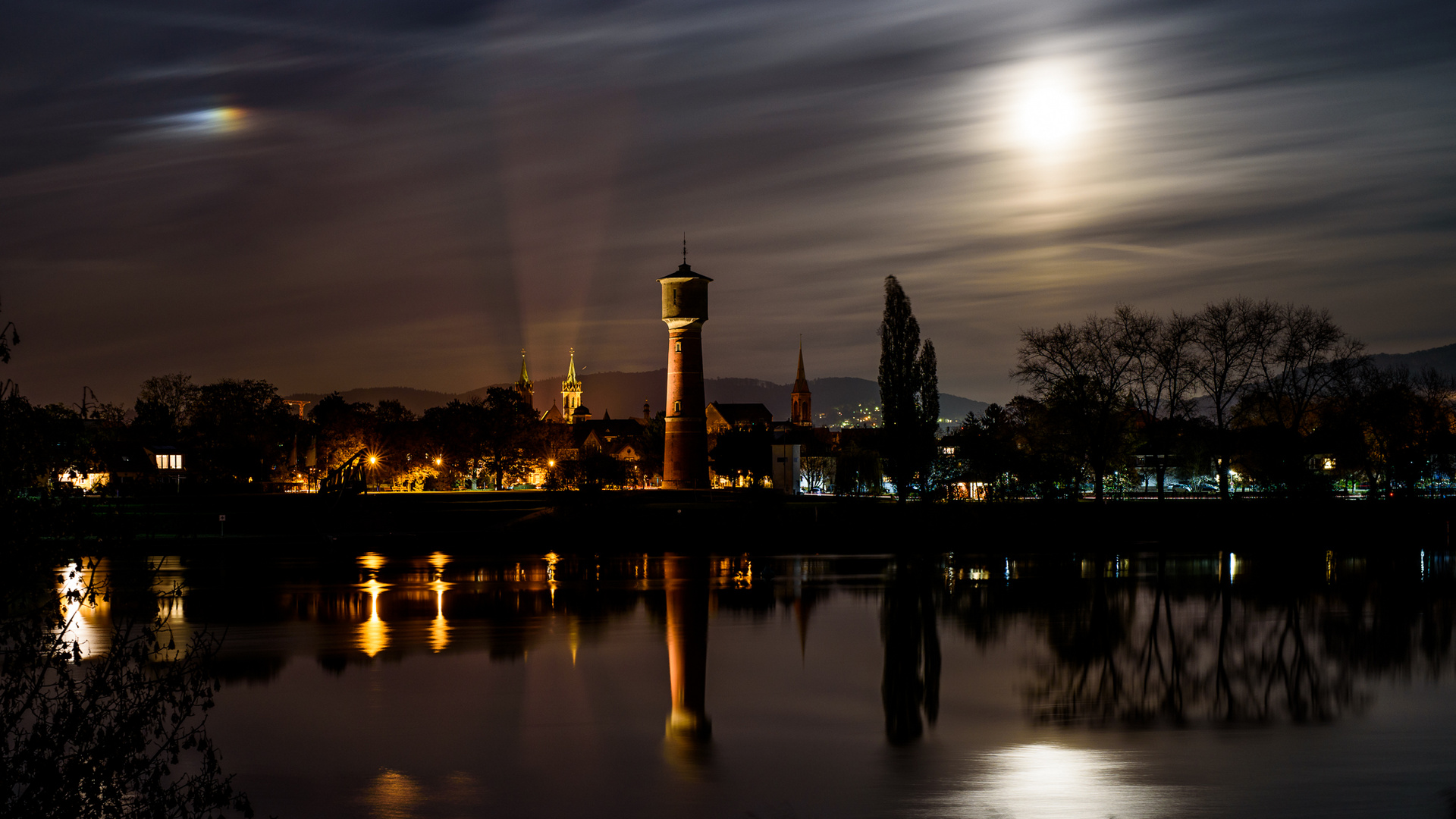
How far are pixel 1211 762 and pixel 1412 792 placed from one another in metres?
2.52

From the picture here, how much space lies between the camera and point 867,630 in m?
30.3

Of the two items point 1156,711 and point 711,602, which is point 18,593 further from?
point 711,602

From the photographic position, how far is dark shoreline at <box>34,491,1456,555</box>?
60250 millimetres

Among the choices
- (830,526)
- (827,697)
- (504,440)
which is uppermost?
(504,440)

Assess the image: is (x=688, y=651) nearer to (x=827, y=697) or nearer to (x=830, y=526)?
(x=827, y=697)

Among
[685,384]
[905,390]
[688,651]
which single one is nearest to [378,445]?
[685,384]

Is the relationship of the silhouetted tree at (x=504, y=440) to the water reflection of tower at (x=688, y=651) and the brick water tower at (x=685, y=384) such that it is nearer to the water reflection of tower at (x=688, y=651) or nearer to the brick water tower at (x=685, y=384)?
the brick water tower at (x=685, y=384)

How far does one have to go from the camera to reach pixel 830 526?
67750 mm

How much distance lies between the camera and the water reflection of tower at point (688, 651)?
2027 cm

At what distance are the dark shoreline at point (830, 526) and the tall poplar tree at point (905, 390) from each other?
13.7 feet

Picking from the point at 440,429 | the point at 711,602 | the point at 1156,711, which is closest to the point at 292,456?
the point at 440,429

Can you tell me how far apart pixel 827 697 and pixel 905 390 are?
55.2m

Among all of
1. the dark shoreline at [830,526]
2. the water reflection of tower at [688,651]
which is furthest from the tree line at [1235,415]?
the water reflection of tower at [688,651]

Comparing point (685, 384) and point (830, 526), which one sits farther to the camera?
point (685, 384)
